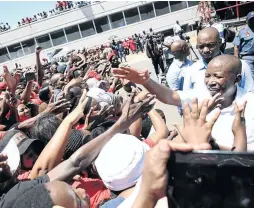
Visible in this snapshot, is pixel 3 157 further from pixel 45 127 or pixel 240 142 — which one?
pixel 240 142

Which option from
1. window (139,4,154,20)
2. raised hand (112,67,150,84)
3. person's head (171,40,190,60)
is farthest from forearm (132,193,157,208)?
window (139,4,154,20)

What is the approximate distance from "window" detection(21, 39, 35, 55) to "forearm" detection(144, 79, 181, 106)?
3925 centimetres

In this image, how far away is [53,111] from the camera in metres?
3.09

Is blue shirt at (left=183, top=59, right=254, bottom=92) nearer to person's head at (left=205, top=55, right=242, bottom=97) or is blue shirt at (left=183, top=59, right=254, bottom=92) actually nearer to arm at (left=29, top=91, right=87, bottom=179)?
person's head at (left=205, top=55, right=242, bottom=97)

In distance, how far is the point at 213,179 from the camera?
3.25ft

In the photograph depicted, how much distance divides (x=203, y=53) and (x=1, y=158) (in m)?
2.33

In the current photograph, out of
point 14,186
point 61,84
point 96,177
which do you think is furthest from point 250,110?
point 61,84

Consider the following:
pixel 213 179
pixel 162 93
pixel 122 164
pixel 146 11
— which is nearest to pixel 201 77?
pixel 162 93

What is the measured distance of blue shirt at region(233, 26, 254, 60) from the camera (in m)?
5.42

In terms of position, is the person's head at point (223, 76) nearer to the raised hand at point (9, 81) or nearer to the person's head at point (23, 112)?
the person's head at point (23, 112)

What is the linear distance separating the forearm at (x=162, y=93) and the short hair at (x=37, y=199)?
1346mm

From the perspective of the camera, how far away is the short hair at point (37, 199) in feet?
4.55

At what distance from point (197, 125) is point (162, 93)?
1246 mm

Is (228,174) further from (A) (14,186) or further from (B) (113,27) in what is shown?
(B) (113,27)
